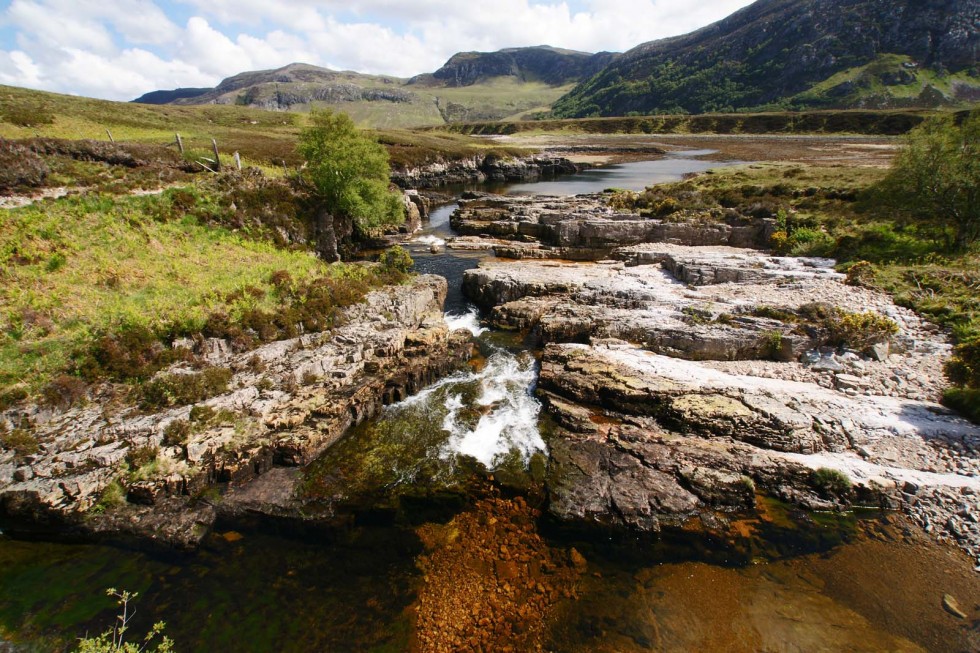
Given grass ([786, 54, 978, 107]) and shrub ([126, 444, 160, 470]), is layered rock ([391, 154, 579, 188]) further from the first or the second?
grass ([786, 54, 978, 107])

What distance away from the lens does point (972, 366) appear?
1823cm

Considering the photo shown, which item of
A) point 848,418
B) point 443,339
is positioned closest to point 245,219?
point 443,339

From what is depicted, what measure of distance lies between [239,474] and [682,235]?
4379cm

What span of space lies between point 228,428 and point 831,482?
81.1 feet

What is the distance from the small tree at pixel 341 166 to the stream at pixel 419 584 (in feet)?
92.6

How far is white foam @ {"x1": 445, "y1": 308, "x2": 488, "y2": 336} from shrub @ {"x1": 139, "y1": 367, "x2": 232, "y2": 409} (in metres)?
14.9

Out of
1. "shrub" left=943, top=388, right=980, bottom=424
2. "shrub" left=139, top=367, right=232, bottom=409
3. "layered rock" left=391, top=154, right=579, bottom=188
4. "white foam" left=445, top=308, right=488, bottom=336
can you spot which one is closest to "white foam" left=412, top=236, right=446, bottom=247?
"white foam" left=445, top=308, right=488, bottom=336

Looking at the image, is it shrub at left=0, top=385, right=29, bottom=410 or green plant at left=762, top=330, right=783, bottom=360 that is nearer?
shrub at left=0, top=385, right=29, bottom=410

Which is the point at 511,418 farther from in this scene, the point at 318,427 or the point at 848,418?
the point at 848,418

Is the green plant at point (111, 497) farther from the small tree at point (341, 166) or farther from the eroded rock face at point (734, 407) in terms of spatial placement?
the small tree at point (341, 166)

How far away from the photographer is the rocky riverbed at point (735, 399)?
15727mm

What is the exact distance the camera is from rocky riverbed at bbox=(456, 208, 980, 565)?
15727mm

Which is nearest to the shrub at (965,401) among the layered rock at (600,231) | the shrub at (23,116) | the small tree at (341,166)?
the layered rock at (600,231)

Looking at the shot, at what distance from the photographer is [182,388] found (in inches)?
691
